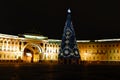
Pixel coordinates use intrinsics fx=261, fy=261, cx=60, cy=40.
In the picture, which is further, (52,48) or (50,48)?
(52,48)

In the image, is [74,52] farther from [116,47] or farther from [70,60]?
[116,47]

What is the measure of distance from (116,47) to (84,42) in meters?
16.4

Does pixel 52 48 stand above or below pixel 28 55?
above

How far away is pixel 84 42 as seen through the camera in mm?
131125

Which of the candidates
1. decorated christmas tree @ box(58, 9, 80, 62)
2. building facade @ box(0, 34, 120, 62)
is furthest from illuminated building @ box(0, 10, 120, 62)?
decorated christmas tree @ box(58, 9, 80, 62)

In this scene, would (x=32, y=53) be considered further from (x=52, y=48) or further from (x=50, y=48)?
(x=52, y=48)

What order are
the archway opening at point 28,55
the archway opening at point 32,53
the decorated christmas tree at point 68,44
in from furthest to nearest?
the archway opening at point 28,55
the archway opening at point 32,53
the decorated christmas tree at point 68,44

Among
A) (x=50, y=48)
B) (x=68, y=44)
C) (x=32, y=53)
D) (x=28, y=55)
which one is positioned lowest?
(x=28, y=55)

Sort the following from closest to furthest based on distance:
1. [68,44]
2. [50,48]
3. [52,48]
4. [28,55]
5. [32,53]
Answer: [68,44], [28,55], [50,48], [32,53], [52,48]

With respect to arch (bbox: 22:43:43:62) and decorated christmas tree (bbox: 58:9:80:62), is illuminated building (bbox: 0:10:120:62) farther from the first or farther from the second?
decorated christmas tree (bbox: 58:9:80:62)

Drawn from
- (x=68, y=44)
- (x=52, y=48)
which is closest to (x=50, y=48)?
(x=52, y=48)

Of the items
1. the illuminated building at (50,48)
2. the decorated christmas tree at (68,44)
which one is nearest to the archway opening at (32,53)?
the illuminated building at (50,48)

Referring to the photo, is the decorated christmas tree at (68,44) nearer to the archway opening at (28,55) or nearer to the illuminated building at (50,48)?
the illuminated building at (50,48)

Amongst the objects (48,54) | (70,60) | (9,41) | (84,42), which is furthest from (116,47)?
(9,41)
